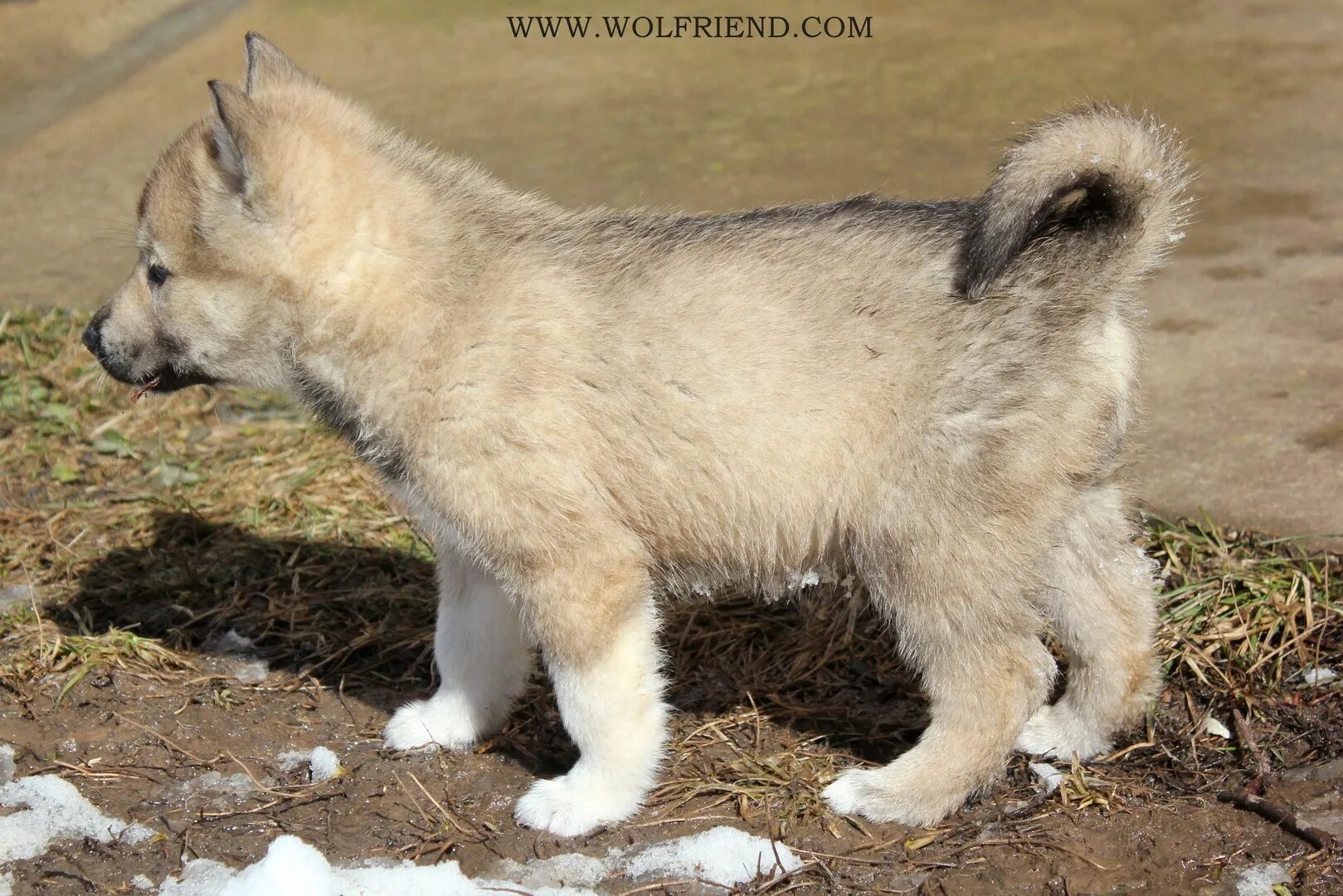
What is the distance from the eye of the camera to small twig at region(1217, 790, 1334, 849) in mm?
3117

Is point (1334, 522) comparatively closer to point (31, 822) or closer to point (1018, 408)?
point (1018, 408)

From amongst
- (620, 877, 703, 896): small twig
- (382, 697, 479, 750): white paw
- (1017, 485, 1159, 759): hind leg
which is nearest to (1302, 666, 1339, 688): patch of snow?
(1017, 485, 1159, 759): hind leg

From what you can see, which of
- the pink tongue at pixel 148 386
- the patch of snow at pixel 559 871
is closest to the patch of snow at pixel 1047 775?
the patch of snow at pixel 559 871

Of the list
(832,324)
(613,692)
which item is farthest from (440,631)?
(832,324)

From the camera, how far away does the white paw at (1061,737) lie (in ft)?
11.9

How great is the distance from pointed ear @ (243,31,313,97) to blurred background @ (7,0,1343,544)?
2.54m

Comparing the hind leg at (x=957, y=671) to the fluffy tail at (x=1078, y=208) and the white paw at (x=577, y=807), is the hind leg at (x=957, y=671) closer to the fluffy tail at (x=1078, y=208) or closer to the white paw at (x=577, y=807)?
the white paw at (x=577, y=807)

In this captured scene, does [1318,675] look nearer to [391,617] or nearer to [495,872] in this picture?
[495,872]

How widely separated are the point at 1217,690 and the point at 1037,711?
1.70 ft

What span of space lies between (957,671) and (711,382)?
3.06 ft

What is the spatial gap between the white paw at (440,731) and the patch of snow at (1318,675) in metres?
2.34

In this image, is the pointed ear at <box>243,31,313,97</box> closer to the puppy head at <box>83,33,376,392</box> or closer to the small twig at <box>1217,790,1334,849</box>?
the puppy head at <box>83,33,376,392</box>

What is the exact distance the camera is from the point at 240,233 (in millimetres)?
3369

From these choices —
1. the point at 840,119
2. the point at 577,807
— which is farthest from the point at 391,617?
the point at 840,119
